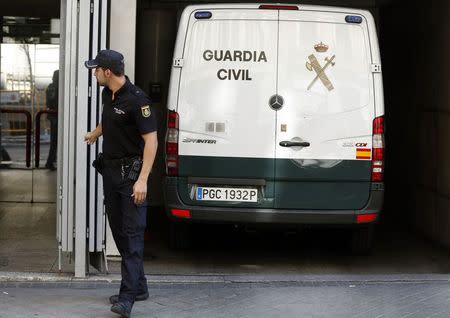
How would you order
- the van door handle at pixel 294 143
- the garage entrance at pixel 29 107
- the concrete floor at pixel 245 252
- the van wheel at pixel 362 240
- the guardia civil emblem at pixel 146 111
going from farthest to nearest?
1. the garage entrance at pixel 29 107
2. the van wheel at pixel 362 240
3. the concrete floor at pixel 245 252
4. the van door handle at pixel 294 143
5. the guardia civil emblem at pixel 146 111

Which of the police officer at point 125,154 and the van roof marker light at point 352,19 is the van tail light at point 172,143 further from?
the van roof marker light at point 352,19

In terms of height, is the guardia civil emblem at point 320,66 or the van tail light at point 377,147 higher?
the guardia civil emblem at point 320,66

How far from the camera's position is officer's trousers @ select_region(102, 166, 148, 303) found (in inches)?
219

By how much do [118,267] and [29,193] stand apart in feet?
15.8

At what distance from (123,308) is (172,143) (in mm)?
2015

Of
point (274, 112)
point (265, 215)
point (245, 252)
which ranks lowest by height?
point (245, 252)

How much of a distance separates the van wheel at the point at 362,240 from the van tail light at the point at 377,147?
850 mm

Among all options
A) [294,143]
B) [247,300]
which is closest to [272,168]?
[294,143]

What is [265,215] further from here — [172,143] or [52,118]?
[52,118]

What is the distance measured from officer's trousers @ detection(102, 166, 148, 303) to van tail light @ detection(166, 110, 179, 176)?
153cm

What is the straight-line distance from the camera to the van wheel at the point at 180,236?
25.9ft

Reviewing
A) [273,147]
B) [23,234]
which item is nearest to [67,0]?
[273,147]

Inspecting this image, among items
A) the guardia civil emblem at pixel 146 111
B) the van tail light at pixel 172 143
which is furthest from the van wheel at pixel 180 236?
the guardia civil emblem at pixel 146 111

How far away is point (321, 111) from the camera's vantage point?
7074mm
